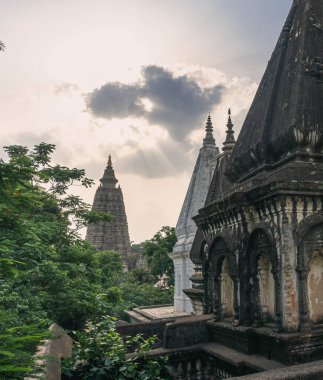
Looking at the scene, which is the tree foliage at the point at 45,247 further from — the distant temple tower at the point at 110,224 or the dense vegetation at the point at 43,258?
the distant temple tower at the point at 110,224

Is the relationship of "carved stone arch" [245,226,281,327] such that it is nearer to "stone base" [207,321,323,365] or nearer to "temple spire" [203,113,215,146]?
"stone base" [207,321,323,365]

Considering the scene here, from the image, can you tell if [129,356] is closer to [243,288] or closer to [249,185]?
[243,288]

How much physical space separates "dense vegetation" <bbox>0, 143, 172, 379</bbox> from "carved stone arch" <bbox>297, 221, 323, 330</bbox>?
3.16 metres

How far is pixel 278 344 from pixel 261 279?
45.9 inches

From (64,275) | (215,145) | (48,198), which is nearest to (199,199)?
(215,145)

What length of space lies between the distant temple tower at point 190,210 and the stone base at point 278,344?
15307mm

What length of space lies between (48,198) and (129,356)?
7912mm

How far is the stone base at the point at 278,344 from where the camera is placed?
4949 millimetres

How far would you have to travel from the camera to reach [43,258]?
28.8 ft

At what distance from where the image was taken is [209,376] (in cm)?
642

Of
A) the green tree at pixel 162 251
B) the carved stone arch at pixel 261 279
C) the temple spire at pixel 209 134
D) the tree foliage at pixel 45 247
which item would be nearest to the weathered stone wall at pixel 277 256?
the carved stone arch at pixel 261 279

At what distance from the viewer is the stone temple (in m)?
5.24

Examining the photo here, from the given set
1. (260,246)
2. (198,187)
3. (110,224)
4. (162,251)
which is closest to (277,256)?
(260,246)

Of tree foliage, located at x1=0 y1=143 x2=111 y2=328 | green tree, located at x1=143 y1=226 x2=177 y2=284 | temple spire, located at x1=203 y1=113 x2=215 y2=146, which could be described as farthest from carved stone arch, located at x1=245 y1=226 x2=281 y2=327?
green tree, located at x1=143 y1=226 x2=177 y2=284
